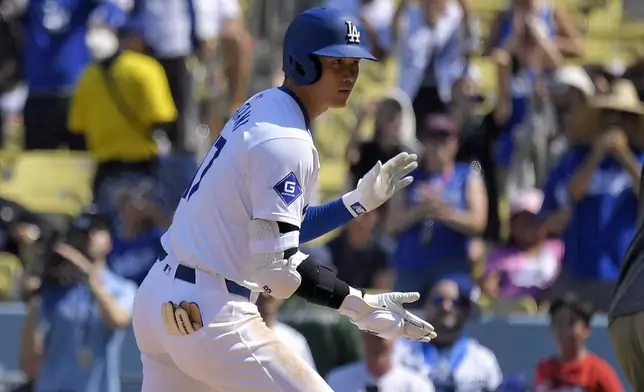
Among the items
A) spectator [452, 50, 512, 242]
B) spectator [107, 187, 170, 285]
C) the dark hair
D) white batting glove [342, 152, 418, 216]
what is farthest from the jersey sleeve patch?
spectator [107, 187, 170, 285]

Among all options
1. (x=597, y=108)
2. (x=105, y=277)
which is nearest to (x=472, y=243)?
(x=597, y=108)

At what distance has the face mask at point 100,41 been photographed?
34.2ft

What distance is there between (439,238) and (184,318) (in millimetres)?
3990

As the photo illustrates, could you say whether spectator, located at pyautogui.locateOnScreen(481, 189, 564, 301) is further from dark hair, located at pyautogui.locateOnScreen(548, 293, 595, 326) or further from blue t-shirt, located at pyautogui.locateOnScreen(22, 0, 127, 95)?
blue t-shirt, located at pyautogui.locateOnScreen(22, 0, 127, 95)

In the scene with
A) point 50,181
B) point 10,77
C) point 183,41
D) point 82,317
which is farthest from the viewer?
point 10,77

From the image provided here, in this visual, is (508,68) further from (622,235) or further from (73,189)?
(73,189)

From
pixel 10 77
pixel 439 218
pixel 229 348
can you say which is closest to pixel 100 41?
pixel 10 77

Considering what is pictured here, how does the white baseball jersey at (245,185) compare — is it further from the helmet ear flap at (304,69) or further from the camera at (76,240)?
the camera at (76,240)

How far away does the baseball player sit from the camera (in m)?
4.50

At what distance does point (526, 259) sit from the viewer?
844 cm

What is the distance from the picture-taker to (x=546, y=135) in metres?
9.39

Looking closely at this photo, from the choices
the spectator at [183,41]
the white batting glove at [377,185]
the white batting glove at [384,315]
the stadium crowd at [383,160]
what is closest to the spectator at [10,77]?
the stadium crowd at [383,160]

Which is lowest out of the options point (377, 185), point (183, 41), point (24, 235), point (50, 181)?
point (50, 181)

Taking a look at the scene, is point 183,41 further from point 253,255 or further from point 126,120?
point 253,255
